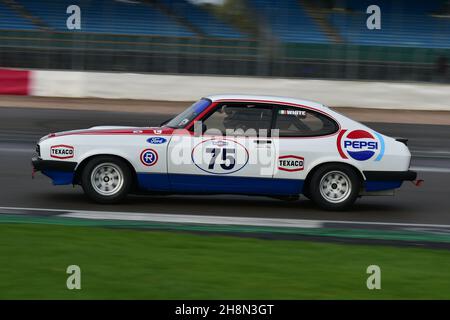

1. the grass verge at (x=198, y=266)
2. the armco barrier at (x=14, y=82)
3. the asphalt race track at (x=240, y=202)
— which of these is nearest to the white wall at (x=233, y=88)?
the armco barrier at (x=14, y=82)

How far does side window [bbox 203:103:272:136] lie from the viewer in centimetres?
1009

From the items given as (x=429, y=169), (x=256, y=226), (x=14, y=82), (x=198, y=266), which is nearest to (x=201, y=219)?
(x=256, y=226)

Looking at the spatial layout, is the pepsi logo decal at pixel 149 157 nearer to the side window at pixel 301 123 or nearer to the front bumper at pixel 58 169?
the front bumper at pixel 58 169

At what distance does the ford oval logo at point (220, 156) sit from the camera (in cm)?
998

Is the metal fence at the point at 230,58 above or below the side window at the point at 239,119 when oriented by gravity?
above

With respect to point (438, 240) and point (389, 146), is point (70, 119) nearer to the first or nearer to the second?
point (389, 146)

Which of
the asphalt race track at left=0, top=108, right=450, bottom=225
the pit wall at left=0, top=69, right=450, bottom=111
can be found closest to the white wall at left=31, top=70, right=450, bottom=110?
the pit wall at left=0, top=69, right=450, bottom=111

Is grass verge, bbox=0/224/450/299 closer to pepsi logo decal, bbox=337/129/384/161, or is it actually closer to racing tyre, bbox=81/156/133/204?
racing tyre, bbox=81/156/133/204

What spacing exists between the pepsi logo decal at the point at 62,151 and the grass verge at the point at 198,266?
1.38 metres

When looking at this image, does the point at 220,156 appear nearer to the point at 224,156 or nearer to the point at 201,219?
the point at 224,156

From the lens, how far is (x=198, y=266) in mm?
7180

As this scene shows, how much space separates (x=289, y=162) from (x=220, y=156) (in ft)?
2.64

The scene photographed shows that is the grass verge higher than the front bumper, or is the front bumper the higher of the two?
the front bumper

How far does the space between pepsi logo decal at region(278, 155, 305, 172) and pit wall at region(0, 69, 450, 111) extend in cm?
1455
